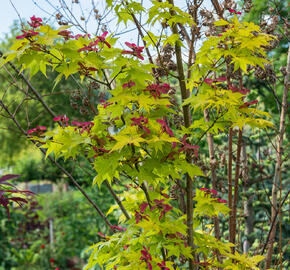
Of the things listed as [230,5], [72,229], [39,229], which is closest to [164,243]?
[230,5]

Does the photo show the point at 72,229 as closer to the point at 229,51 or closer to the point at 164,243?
the point at 164,243

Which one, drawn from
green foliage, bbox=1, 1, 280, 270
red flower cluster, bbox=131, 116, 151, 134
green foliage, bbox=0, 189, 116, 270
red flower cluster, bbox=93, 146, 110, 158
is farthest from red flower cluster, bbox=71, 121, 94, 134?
green foliage, bbox=0, 189, 116, 270

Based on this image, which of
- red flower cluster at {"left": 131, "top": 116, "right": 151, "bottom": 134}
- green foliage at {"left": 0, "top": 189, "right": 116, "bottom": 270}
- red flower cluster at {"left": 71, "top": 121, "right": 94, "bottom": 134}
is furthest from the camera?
green foliage at {"left": 0, "top": 189, "right": 116, "bottom": 270}

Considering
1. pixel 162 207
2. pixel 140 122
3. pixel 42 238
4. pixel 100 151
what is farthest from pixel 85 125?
pixel 42 238

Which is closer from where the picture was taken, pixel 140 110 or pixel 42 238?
pixel 140 110

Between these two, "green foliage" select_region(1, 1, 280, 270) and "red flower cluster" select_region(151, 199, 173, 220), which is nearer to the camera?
"green foliage" select_region(1, 1, 280, 270)

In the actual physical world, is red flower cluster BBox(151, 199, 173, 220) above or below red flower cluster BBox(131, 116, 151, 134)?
below

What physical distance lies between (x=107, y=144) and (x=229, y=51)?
0.65m

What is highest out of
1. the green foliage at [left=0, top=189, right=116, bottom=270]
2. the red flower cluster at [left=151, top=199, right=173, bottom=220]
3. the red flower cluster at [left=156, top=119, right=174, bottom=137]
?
the red flower cluster at [left=156, top=119, right=174, bottom=137]

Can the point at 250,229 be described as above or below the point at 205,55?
below

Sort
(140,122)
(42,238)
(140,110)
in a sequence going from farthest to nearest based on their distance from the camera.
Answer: (42,238) → (140,110) → (140,122)

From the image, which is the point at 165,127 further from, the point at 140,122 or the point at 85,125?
the point at 85,125

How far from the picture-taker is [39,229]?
19.3ft

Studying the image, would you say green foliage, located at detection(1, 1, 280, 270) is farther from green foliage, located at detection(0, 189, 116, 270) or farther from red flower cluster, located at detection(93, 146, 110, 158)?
green foliage, located at detection(0, 189, 116, 270)
